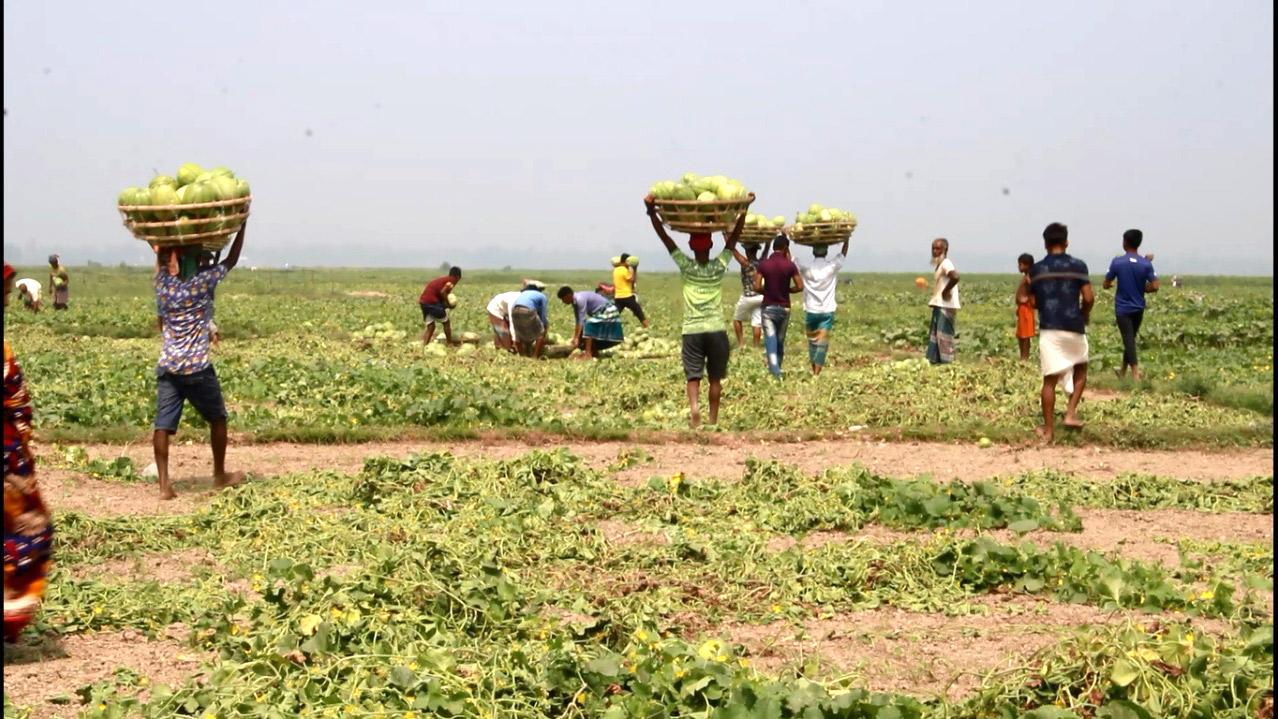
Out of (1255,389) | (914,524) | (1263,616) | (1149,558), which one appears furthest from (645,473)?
(1255,389)

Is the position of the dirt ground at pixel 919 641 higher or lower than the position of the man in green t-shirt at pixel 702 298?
lower

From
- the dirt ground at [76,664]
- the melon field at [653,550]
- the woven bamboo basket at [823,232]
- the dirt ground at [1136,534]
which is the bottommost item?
the dirt ground at [1136,534]

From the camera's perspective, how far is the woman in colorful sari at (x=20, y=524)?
5.27 m

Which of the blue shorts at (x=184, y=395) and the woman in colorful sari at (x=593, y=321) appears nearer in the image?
the blue shorts at (x=184, y=395)

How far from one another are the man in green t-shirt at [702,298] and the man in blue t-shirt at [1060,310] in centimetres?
251

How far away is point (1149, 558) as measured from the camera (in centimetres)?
711

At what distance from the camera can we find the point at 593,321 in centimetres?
1745

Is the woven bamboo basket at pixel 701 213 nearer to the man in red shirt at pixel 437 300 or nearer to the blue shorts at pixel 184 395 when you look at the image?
the blue shorts at pixel 184 395

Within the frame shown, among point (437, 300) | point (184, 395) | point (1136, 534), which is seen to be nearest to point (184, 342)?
point (184, 395)

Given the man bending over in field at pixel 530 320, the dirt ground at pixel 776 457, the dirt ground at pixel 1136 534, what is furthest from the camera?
the man bending over in field at pixel 530 320

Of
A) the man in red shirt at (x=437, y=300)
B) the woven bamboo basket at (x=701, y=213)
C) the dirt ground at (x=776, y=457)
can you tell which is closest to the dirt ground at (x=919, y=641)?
the dirt ground at (x=776, y=457)

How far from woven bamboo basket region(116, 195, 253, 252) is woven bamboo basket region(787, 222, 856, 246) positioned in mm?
6974

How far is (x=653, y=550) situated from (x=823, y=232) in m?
7.34

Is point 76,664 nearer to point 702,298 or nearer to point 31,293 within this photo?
point 702,298
